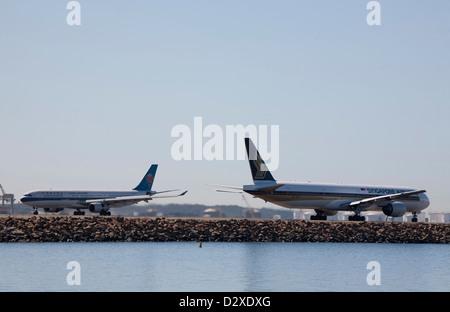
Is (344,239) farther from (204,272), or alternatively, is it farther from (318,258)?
(204,272)

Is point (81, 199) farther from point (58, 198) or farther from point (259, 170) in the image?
point (259, 170)

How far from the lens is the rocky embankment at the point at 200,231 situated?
72.1m

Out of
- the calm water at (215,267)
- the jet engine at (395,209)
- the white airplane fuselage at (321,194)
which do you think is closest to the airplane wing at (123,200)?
the white airplane fuselage at (321,194)

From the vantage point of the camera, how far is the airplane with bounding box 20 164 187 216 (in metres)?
104

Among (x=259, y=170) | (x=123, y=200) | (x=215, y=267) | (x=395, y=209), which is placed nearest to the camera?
(x=215, y=267)

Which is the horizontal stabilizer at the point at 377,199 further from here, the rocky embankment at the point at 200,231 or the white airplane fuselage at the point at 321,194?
the rocky embankment at the point at 200,231

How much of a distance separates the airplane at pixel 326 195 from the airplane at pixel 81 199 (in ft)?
76.8

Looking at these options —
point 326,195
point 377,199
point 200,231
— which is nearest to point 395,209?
point 377,199

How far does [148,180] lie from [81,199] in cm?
1983

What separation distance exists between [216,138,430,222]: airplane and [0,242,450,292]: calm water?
13485 mm

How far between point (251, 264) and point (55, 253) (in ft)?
52.8

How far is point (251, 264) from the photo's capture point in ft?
172

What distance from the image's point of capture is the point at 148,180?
124875mm
